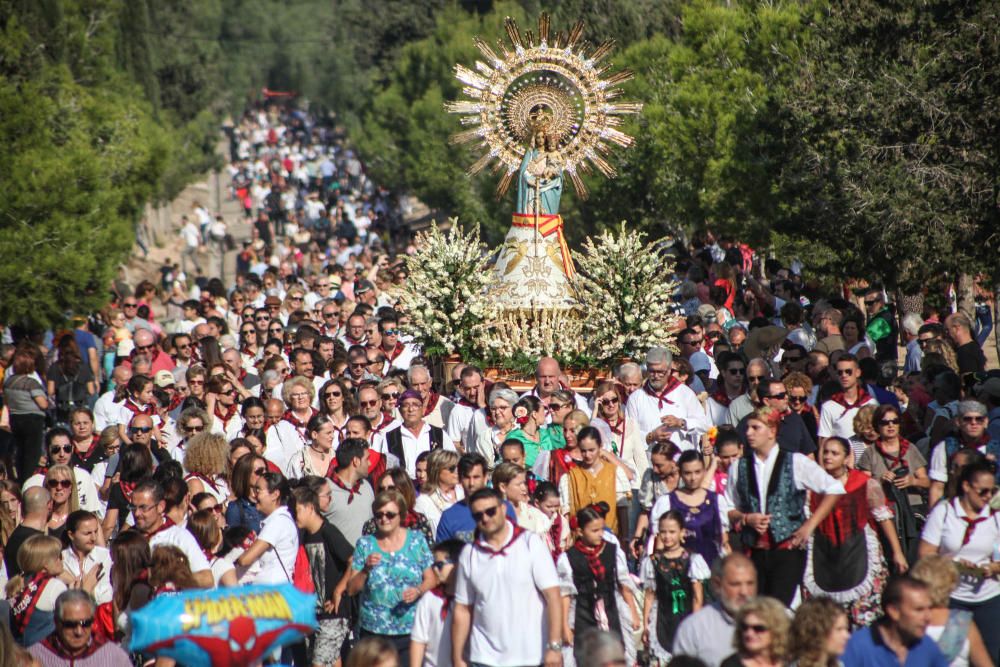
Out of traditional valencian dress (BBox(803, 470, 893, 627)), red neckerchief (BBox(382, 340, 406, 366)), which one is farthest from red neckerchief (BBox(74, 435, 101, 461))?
traditional valencian dress (BBox(803, 470, 893, 627))

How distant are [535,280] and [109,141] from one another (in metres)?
19.0

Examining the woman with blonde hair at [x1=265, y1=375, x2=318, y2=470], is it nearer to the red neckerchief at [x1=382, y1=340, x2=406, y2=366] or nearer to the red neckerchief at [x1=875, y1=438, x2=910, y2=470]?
the red neckerchief at [x1=382, y1=340, x2=406, y2=366]

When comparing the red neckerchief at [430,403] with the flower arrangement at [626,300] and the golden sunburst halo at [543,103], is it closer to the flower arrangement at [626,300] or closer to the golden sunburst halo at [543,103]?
the flower arrangement at [626,300]

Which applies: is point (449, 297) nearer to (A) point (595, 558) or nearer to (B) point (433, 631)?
(A) point (595, 558)

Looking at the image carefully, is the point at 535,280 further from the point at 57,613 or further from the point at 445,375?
the point at 57,613

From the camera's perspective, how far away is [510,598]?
823 centimetres

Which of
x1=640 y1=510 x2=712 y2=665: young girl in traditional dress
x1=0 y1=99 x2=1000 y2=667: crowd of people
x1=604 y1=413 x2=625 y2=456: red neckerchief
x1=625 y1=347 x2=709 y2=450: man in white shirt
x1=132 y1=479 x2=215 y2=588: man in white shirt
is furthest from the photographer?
x1=625 y1=347 x2=709 y2=450: man in white shirt

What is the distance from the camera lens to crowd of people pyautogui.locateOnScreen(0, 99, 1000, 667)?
8.23m

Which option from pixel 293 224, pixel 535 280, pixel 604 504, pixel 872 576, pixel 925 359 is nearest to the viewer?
pixel 872 576

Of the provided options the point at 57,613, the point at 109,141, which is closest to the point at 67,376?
the point at 57,613

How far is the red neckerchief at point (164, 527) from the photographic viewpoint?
9.79 metres

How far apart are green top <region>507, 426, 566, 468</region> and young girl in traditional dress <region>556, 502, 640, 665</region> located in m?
2.30

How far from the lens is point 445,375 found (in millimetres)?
16688

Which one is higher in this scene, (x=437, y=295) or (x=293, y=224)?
(x=293, y=224)
